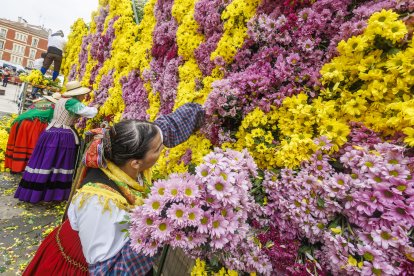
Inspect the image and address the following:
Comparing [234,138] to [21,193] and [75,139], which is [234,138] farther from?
[21,193]

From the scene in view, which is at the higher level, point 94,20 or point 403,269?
point 94,20

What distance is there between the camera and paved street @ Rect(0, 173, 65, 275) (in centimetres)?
351

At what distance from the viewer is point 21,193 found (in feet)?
16.2

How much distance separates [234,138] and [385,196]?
3.96 ft

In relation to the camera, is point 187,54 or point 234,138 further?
point 187,54

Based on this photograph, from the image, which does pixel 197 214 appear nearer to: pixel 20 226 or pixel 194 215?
pixel 194 215

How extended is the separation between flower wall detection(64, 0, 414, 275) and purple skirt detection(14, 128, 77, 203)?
328 cm

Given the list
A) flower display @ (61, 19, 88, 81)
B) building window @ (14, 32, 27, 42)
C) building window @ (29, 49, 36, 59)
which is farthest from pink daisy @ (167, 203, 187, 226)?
building window @ (29, 49, 36, 59)

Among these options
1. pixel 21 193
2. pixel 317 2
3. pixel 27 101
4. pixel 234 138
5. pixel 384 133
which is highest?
pixel 317 2

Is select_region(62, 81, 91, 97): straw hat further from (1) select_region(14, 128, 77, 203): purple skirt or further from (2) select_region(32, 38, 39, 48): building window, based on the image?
(2) select_region(32, 38, 39, 48): building window

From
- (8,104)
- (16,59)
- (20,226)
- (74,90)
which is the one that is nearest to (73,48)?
(74,90)

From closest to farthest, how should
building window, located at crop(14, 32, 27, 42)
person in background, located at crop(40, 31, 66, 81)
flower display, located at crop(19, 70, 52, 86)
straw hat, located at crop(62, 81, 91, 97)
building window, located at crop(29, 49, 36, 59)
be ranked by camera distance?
straw hat, located at crop(62, 81, 91, 97) → flower display, located at crop(19, 70, 52, 86) → person in background, located at crop(40, 31, 66, 81) → building window, located at crop(14, 32, 27, 42) → building window, located at crop(29, 49, 36, 59)

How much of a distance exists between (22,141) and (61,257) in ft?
16.8

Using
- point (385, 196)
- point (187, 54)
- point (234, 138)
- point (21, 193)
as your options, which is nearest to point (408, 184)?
point (385, 196)
